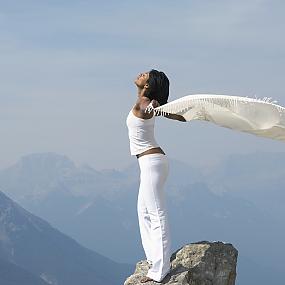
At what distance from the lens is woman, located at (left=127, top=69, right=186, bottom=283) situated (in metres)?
11.2

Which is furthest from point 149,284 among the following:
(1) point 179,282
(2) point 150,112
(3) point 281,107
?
(3) point 281,107

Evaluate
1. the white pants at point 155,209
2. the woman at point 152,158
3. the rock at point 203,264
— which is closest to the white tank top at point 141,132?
the woman at point 152,158

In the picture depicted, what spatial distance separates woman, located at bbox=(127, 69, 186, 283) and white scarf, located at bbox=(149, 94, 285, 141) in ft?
0.71

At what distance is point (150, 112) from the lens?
11.1m

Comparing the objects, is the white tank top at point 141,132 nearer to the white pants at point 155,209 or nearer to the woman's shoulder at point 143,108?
the woman's shoulder at point 143,108

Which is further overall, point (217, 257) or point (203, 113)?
point (217, 257)

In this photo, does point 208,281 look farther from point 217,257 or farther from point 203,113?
point 203,113

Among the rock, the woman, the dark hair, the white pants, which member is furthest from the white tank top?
the rock

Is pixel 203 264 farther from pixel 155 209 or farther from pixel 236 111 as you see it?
pixel 236 111

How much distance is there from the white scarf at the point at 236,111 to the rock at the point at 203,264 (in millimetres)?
2596

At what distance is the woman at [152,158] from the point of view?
36.8ft

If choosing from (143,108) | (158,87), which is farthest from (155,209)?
(158,87)

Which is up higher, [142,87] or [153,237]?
[142,87]

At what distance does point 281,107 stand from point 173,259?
360cm
